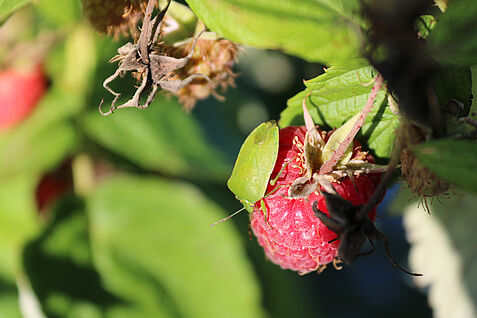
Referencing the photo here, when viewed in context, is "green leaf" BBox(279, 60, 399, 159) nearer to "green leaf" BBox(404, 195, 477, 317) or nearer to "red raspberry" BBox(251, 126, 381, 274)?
"red raspberry" BBox(251, 126, 381, 274)

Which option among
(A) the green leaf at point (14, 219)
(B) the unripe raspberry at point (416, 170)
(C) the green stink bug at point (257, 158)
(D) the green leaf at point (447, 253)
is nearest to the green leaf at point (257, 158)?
(C) the green stink bug at point (257, 158)

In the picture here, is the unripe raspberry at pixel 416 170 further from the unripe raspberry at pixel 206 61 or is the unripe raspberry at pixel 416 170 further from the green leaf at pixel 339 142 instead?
the unripe raspberry at pixel 206 61

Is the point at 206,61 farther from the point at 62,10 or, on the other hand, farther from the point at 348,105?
the point at 62,10

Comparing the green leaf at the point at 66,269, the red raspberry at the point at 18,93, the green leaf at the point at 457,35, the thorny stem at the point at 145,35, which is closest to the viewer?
the green leaf at the point at 457,35

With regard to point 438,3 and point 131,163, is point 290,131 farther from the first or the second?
point 131,163

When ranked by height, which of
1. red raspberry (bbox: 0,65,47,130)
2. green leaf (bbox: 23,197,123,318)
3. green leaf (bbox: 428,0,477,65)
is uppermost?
green leaf (bbox: 428,0,477,65)

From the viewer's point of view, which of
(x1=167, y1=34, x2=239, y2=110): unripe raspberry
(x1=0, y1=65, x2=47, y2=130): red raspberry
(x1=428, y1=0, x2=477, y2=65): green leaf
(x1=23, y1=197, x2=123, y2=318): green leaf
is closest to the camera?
(x1=428, y1=0, x2=477, y2=65): green leaf

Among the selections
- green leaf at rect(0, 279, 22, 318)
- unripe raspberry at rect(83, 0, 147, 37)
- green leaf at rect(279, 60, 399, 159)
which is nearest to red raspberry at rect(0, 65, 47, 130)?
green leaf at rect(0, 279, 22, 318)
